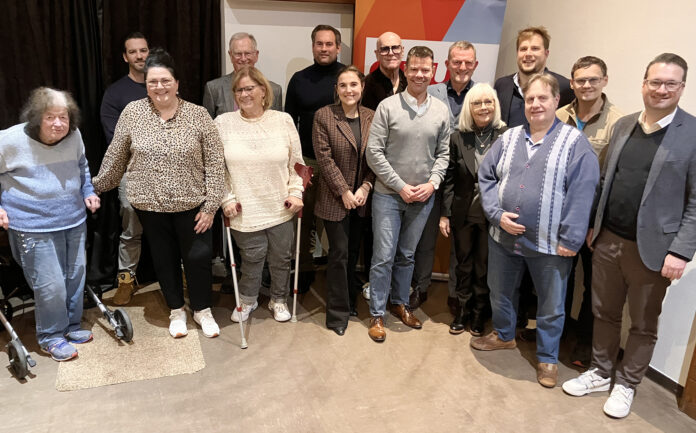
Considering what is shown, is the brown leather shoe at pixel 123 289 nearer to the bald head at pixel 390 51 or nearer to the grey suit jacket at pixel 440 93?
the bald head at pixel 390 51

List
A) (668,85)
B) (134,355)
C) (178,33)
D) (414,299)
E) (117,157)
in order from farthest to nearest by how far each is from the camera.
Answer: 1. (178,33)
2. (414,299)
3. (134,355)
4. (117,157)
5. (668,85)

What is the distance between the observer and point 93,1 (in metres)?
3.54

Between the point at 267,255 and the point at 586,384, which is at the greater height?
the point at 267,255

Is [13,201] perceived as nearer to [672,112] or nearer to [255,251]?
[255,251]

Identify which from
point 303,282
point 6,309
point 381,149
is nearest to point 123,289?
point 6,309

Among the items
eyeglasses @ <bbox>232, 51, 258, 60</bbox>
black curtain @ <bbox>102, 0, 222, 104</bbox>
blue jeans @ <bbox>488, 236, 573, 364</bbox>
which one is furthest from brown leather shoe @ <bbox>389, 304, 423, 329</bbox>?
black curtain @ <bbox>102, 0, 222, 104</bbox>

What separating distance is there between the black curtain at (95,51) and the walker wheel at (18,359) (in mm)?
929

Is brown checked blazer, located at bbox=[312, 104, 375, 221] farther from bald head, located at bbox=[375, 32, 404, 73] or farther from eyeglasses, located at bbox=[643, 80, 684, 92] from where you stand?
eyeglasses, located at bbox=[643, 80, 684, 92]

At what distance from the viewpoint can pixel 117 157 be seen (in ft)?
9.66

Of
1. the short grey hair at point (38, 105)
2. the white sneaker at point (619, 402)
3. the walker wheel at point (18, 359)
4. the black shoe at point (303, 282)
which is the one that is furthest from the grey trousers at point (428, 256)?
the walker wheel at point (18, 359)

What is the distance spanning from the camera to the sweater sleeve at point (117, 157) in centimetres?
289

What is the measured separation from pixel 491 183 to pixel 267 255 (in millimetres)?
1462

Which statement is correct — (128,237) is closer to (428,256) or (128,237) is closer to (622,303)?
(428,256)

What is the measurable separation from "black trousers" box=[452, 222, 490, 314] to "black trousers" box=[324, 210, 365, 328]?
621 mm
